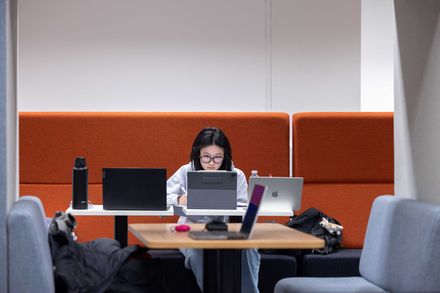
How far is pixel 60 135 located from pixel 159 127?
28.1 inches

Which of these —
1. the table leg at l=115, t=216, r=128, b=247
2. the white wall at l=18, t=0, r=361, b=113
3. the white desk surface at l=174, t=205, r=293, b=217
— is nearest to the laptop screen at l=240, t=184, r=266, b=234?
the white desk surface at l=174, t=205, r=293, b=217

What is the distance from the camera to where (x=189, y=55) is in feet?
22.0

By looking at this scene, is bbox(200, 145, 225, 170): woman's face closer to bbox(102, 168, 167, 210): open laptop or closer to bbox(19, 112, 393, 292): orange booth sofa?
bbox(102, 168, 167, 210): open laptop

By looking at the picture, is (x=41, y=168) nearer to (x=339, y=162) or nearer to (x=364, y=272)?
(x=339, y=162)

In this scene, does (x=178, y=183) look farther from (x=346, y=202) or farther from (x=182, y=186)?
(x=346, y=202)

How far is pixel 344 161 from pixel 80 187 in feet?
6.70

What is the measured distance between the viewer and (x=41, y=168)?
5875 mm

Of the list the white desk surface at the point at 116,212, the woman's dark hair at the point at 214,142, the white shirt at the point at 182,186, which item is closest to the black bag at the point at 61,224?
the white desk surface at the point at 116,212

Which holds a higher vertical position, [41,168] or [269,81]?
Result: [269,81]

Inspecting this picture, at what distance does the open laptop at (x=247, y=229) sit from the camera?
332 cm

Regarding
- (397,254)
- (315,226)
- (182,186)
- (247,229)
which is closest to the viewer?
(247,229)

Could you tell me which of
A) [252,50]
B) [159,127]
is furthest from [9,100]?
[252,50]

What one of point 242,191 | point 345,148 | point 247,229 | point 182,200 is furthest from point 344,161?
point 247,229

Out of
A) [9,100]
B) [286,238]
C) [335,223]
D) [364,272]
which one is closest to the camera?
[286,238]
